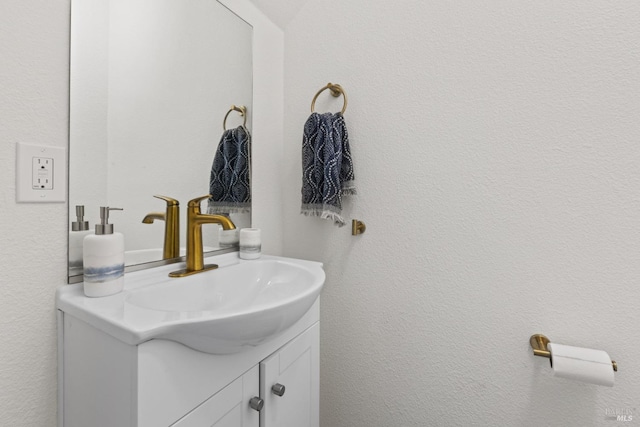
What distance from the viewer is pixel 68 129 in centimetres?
63

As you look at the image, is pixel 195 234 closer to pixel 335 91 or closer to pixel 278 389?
pixel 278 389

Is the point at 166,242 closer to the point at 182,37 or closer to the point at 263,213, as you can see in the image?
the point at 263,213

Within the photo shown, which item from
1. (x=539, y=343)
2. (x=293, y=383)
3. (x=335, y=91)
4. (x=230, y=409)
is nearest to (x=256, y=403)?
(x=230, y=409)

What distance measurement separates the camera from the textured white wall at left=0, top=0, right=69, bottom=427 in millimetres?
545

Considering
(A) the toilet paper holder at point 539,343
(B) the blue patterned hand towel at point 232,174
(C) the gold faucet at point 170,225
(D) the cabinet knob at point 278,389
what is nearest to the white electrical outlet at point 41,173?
(C) the gold faucet at point 170,225

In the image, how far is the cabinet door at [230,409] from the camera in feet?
1.75

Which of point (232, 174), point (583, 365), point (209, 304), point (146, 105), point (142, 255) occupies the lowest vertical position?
point (583, 365)

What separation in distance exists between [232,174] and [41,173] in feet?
1.80

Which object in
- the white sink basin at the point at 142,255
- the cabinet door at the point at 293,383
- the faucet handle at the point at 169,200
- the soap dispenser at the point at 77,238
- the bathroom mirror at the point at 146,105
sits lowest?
the cabinet door at the point at 293,383

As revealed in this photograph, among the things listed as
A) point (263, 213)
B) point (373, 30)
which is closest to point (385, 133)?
point (373, 30)

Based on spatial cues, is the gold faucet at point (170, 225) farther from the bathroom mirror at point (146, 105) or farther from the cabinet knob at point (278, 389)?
the cabinet knob at point (278, 389)

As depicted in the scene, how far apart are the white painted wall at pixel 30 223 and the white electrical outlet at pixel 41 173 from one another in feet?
0.04

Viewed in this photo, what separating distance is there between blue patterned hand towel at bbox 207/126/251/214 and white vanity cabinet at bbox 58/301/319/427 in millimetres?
538

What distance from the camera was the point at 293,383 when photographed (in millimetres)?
793
